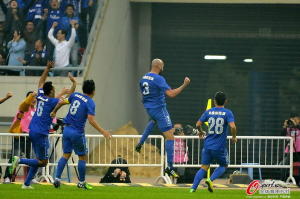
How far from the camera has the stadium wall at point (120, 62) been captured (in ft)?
104

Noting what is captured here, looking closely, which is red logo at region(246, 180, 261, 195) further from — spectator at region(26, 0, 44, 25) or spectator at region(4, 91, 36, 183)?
spectator at region(26, 0, 44, 25)

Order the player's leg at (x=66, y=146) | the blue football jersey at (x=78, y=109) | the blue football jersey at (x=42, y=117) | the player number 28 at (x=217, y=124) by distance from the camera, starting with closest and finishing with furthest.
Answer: the blue football jersey at (x=78, y=109), the player's leg at (x=66, y=146), the player number 28 at (x=217, y=124), the blue football jersey at (x=42, y=117)

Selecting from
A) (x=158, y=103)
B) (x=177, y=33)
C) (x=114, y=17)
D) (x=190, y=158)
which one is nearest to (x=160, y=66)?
(x=158, y=103)

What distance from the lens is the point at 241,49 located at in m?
35.8

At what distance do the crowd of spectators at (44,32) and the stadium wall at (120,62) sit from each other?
1.85 feet

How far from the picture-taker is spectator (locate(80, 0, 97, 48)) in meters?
31.2

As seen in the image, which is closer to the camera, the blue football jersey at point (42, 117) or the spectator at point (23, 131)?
the blue football jersey at point (42, 117)

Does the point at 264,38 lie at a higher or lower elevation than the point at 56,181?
higher

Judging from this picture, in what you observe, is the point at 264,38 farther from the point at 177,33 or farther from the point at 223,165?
the point at 223,165

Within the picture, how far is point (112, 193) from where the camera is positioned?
70.2 ft

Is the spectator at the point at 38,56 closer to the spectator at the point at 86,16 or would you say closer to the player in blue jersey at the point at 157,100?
the spectator at the point at 86,16

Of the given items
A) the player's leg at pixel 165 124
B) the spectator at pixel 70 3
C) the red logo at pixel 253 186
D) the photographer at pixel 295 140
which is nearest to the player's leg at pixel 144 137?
the player's leg at pixel 165 124

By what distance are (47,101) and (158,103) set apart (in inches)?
95.7

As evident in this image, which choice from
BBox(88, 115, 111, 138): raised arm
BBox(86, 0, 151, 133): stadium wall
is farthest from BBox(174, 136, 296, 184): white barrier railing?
BBox(88, 115, 111, 138): raised arm
